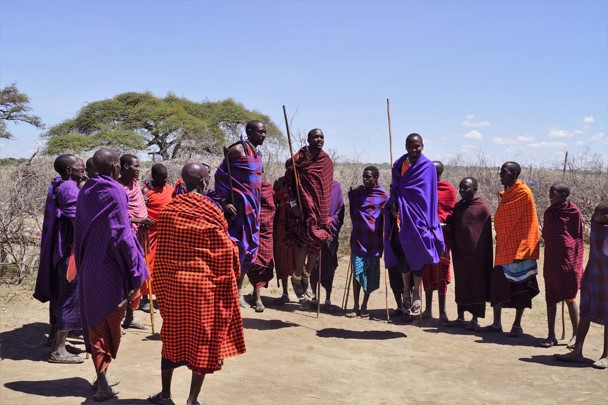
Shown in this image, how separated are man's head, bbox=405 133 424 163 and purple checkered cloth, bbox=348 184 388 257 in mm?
A: 897

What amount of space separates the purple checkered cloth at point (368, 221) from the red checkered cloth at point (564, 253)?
2.11 metres

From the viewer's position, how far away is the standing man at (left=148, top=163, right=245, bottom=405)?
4094 millimetres

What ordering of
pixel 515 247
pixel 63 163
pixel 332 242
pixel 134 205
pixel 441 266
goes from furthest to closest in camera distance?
pixel 332 242 → pixel 441 266 → pixel 515 247 → pixel 134 205 → pixel 63 163

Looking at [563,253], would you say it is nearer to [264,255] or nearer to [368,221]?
[368,221]

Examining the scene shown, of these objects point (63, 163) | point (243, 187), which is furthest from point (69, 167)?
point (243, 187)

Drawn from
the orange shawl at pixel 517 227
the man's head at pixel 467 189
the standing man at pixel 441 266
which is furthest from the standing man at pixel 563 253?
the standing man at pixel 441 266

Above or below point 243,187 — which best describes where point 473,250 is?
below

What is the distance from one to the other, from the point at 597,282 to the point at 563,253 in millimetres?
724

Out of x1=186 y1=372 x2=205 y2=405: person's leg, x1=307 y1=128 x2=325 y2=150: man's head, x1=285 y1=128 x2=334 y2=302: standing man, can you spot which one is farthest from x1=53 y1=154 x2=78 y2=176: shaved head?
x1=307 y1=128 x2=325 y2=150: man's head

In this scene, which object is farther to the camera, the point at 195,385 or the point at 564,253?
the point at 564,253

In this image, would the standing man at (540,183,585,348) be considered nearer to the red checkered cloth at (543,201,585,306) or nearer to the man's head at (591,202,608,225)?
the red checkered cloth at (543,201,585,306)

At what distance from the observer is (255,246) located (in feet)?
21.9

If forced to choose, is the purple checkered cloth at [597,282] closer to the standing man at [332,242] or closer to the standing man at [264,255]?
the standing man at [332,242]

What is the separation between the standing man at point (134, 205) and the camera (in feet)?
20.6
